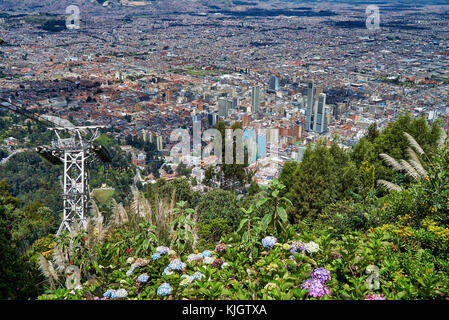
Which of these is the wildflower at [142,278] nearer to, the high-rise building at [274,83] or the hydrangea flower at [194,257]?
the hydrangea flower at [194,257]

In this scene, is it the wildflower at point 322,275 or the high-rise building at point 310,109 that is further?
the high-rise building at point 310,109

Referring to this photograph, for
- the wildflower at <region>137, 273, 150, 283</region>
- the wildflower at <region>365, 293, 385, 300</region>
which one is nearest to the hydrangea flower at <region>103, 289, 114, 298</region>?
the wildflower at <region>137, 273, 150, 283</region>

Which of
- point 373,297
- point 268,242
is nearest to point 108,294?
point 268,242

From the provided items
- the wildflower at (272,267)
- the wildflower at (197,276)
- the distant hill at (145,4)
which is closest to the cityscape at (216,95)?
the wildflower at (197,276)

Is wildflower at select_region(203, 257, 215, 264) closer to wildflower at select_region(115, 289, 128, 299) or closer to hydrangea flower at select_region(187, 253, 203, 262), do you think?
hydrangea flower at select_region(187, 253, 203, 262)
